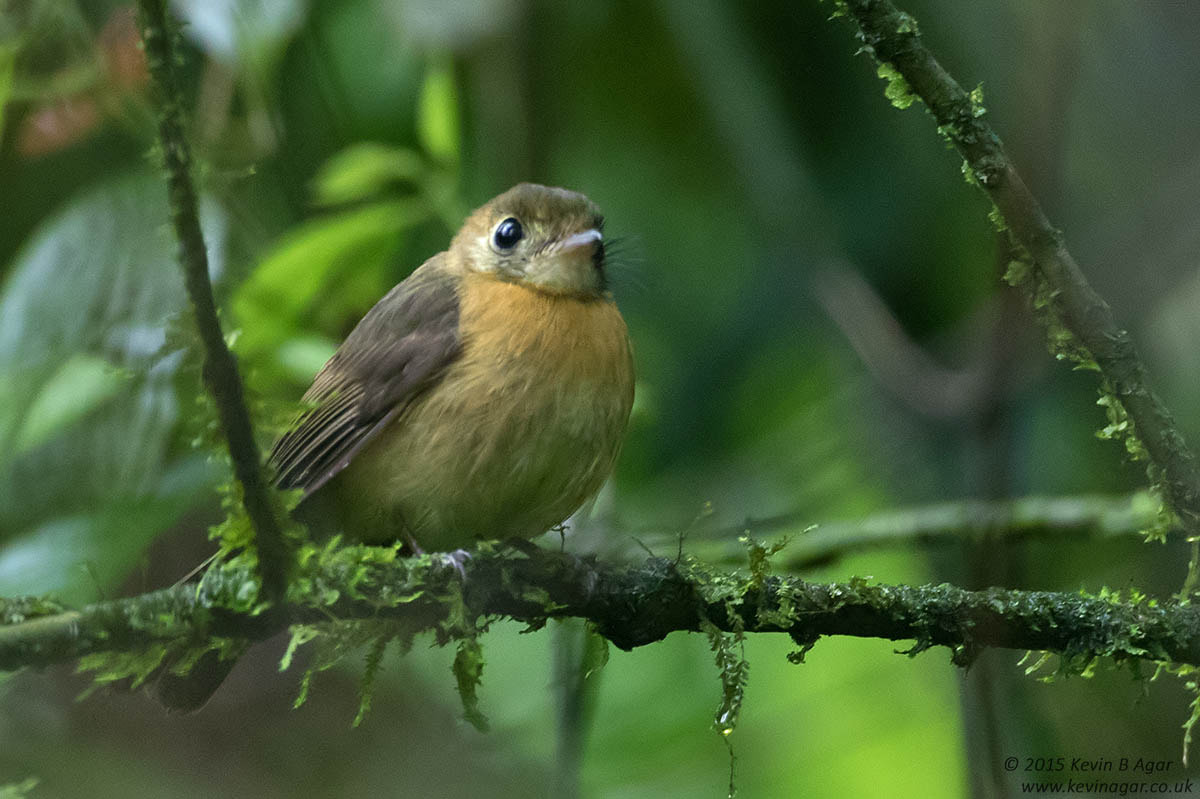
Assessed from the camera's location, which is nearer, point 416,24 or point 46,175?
point 416,24

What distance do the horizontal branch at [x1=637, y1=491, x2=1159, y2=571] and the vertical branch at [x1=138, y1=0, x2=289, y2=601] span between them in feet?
6.40

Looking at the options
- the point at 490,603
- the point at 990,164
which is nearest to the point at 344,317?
the point at 490,603

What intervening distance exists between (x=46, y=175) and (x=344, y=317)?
65.3 inches

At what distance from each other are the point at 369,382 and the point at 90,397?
802 mm

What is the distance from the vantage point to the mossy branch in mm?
2279

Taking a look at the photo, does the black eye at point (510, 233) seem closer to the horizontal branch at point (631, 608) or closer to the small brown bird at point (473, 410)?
the small brown bird at point (473, 410)

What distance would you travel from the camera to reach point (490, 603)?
2.74 m

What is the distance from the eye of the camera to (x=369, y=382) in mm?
3654

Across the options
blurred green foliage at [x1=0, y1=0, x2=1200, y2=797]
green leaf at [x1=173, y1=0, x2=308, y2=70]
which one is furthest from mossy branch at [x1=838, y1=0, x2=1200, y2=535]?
green leaf at [x1=173, y1=0, x2=308, y2=70]

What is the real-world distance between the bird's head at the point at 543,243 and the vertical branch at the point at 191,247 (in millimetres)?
2067

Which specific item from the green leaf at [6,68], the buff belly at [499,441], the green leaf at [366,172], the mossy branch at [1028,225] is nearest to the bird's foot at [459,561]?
the buff belly at [499,441]

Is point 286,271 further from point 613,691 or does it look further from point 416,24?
point 613,691

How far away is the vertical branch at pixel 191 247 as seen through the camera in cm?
165

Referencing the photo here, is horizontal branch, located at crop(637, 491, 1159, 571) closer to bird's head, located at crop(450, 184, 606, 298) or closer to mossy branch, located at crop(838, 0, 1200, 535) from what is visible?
bird's head, located at crop(450, 184, 606, 298)
